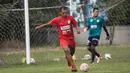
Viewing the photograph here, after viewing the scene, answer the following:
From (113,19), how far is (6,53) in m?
5.22

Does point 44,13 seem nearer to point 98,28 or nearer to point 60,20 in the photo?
point 98,28

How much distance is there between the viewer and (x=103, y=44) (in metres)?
21.9

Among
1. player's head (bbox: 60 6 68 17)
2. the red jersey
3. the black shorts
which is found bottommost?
the black shorts

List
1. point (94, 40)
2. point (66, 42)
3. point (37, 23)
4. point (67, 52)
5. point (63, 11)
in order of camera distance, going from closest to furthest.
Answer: point (67, 52) < point (63, 11) < point (66, 42) < point (94, 40) < point (37, 23)

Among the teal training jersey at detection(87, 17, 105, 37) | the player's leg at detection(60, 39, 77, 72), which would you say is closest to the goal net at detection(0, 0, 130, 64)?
the teal training jersey at detection(87, 17, 105, 37)

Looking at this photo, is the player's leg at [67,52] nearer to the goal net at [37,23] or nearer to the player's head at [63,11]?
the player's head at [63,11]

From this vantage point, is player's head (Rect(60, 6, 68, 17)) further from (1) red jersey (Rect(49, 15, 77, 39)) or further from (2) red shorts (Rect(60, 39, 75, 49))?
(2) red shorts (Rect(60, 39, 75, 49))

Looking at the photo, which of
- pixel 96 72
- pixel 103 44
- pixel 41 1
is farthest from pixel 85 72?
pixel 103 44

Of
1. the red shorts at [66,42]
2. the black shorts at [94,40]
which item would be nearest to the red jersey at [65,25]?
the red shorts at [66,42]

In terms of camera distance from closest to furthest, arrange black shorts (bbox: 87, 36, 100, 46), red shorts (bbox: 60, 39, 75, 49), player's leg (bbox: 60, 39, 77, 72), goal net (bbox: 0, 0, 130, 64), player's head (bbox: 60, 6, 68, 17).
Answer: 1. player's leg (bbox: 60, 39, 77, 72)
2. player's head (bbox: 60, 6, 68, 17)
3. red shorts (bbox: 60, 39, 75, 49)
4. black shorts (bbox: 87, 36, 100, 46)
5. goal net (bbox: 0, 0, 130, 64)

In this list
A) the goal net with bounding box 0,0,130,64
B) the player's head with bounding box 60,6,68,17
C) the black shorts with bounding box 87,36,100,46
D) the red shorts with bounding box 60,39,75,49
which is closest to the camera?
the player's head with bounding box 60,6,68,17

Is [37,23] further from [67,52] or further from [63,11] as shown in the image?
[67,52]

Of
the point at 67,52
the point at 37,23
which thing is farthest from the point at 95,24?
the point at 37,23

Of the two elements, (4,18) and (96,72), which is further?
(4,18)
